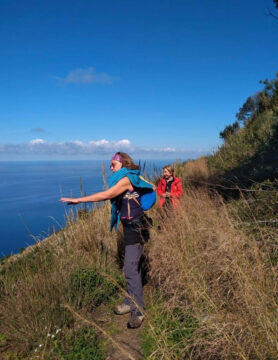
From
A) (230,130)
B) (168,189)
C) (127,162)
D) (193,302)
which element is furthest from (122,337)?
(230,130)

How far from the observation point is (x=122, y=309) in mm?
3457

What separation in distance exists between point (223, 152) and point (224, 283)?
1064 cm

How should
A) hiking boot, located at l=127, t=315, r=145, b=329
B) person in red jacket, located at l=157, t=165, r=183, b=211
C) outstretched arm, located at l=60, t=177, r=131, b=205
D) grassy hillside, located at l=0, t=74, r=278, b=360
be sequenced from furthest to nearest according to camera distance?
person in red jacket, located at l=157, t=165, r=183, b=211 → hiking boot, located at l=127, t=315, r=145, b=329 → outstretched arm, located at l=60, t=177, r=131, b=205 → grassy hillside, located at l=0, t=74, r=278, b=360

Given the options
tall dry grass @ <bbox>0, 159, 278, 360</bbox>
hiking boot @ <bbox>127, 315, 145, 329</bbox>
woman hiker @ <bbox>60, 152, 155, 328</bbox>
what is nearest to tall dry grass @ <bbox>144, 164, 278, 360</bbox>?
tall dry grass @ <bbox>0, 159, 278, 360</bbox>

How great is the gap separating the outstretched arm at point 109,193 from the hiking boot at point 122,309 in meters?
1.57

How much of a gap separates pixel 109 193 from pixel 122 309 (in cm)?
166

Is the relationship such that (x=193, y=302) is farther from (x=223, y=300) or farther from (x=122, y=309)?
(x=122, y=309)

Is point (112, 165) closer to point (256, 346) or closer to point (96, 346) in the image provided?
point (96, 346)

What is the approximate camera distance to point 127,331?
122 inches

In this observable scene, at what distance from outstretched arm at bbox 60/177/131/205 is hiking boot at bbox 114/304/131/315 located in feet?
5.16

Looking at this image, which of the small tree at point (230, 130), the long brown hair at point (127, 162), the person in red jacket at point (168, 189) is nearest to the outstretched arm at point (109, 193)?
the long brown hair at point (127, 162)

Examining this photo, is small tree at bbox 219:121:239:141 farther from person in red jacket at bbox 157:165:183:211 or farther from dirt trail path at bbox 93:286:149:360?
dirt trail path at bbox 93:286:149:360

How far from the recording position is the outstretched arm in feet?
9.32

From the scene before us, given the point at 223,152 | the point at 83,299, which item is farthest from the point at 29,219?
the point at 83,299
